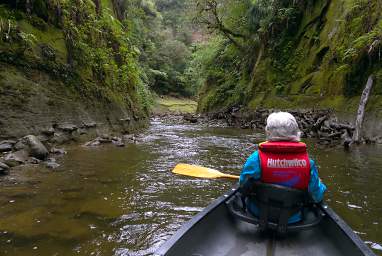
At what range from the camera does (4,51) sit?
21.8ft

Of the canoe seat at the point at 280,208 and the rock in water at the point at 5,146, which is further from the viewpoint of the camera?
the rock in water at the point at 5,146

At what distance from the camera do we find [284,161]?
2900mm

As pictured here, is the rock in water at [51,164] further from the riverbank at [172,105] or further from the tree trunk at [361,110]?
the riverbank at [172,105]

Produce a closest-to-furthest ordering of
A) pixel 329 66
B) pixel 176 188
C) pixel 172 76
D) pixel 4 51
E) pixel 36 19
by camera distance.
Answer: pixel 176 188, pixel 4 51, pixel 36 19, pixel 329 66, pixel 172 76

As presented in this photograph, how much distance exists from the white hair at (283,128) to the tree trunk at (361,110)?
7.03 metres

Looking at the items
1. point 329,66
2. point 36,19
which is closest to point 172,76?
point 329,66

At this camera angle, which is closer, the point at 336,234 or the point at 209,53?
the point at 336,234

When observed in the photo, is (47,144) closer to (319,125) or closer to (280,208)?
(280,208)

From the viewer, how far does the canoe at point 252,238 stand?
2709mm

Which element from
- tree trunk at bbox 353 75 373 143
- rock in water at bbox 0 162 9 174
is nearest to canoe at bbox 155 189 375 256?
rock in water at bbox 0 162 9 174

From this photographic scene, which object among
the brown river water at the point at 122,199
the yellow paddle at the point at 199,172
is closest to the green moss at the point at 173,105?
the brown river water at the point at 122,199

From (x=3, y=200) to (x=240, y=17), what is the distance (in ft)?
60.9

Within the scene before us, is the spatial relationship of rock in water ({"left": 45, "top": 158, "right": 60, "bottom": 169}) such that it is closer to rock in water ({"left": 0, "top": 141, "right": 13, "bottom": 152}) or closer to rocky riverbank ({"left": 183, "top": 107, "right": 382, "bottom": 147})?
rock in water ({"left": 0, "top": 141, "right": 13, "bottom": 152})

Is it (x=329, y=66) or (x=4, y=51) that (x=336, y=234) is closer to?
(x=4, y=51)
